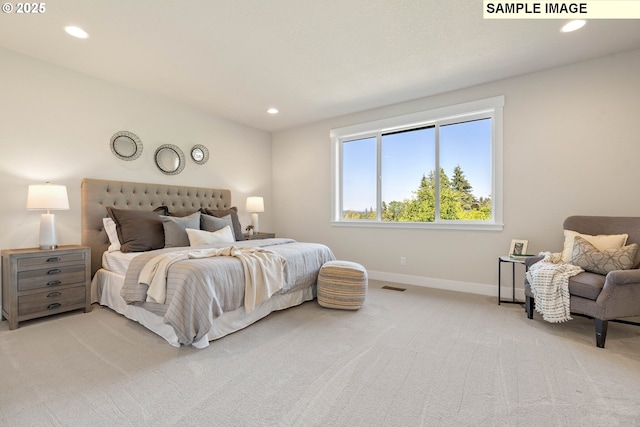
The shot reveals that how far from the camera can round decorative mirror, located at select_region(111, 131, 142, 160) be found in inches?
142

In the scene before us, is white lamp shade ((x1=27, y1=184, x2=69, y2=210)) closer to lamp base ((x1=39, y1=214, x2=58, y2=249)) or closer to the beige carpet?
lamp base ((x1=39, y1=214, x2=58, y2=249))

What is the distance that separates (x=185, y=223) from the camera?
347 centimetres

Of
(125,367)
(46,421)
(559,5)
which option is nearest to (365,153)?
(559,5)

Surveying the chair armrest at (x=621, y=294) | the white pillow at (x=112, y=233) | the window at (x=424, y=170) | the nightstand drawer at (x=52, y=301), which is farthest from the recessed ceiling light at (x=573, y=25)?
the nightstand drawer at (x=52, y=301)

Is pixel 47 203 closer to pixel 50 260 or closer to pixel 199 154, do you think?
pixel 50 260

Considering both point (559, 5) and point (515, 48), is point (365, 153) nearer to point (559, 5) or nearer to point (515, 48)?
point (515, 48)

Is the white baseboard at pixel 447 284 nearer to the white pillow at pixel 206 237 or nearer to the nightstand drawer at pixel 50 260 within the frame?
the white pillow at pixel 206 237

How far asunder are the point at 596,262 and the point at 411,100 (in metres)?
2.84

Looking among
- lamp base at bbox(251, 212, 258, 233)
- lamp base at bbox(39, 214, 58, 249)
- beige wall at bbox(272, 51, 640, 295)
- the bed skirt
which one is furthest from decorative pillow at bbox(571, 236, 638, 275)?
lamp base at bbox(39, 214, 58, 249)

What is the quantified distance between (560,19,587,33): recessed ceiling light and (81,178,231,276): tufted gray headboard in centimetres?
449

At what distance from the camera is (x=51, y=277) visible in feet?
9.11

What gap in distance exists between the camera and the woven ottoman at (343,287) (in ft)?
10.1

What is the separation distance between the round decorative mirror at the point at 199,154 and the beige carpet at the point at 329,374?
8.09 feet

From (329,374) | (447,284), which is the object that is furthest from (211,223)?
(447,284)
